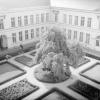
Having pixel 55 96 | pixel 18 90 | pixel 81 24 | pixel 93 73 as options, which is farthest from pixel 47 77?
pixel 81 24

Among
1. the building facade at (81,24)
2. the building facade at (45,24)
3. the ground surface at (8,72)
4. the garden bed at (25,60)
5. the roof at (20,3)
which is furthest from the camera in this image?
the roof at (20,3)

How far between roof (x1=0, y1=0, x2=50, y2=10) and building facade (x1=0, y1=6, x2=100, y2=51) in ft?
3.63

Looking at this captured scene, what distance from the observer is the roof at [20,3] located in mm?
34000

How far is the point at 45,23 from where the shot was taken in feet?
132

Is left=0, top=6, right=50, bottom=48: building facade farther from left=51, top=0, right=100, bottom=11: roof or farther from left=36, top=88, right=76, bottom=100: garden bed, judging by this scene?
left=36, top=88, right=76, bottom=100: garden bed

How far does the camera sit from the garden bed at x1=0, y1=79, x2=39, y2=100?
20322mm

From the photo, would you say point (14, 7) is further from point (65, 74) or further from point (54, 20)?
point (65, 74)

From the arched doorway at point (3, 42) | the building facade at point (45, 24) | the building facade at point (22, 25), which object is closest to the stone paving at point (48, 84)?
the building facade at point (45, 24)

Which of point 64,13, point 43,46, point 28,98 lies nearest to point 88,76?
point 43,46

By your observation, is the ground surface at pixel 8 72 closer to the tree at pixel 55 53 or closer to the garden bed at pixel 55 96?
the tree at pixel 55 53

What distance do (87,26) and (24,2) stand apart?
14146 millimetres

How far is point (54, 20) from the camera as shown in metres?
40.0

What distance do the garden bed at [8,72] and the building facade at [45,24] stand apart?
733cm

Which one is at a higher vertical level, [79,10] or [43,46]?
[79,10]
